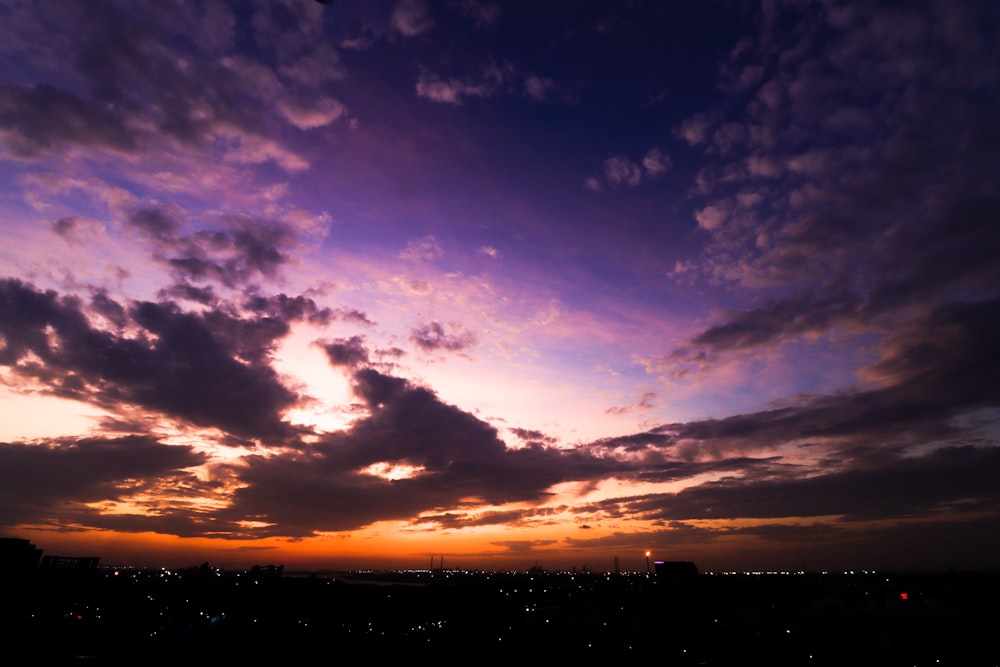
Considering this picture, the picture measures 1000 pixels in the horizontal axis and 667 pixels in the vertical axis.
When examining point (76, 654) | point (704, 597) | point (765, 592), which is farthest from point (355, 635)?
point (765, 592)

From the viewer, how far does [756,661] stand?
51.5 meters

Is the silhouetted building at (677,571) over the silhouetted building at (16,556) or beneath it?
beneath

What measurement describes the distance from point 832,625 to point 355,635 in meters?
66.2

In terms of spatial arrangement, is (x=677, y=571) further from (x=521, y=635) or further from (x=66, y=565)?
(x=66, y=565)

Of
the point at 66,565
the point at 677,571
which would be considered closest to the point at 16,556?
the point at 66,565

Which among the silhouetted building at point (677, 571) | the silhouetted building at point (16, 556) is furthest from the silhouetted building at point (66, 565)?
the silhouetted building at point (677, 571)

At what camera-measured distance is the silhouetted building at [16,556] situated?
95375mm

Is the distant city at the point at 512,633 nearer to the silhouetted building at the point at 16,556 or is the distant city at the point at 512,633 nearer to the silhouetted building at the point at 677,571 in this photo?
the silhouetted building at the point at 16,556

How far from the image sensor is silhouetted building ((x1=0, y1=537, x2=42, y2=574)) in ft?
313

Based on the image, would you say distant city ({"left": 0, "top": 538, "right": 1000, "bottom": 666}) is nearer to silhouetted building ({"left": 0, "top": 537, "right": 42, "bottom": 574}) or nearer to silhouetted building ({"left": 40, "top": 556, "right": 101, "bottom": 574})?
silhouetted building ({"left": 0, "top": 537, "right": 42, "bottom": 574})

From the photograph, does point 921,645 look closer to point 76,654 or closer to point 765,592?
point 765,592

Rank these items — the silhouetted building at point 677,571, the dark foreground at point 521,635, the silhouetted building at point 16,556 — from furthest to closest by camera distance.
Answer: the silhouetted building at point 677,571
the silhouetted building at point 16,556
the dark foreground at point 521,635

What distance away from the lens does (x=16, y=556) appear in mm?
97812

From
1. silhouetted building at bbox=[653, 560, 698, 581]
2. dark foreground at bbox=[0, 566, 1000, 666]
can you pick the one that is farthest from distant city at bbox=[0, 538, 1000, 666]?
silhouetted building at bbox=[653, 560, 698, 581]
